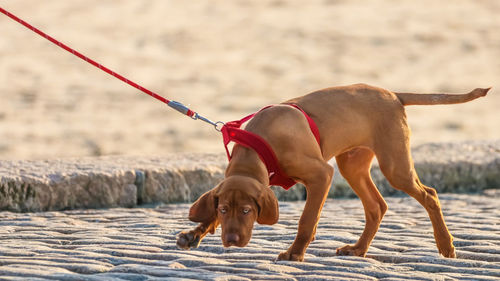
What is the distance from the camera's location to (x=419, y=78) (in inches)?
914

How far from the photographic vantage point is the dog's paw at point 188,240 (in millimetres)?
5410

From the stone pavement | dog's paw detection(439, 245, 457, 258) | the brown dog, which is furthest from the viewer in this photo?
dog's paw detection(439, 245, 457, 258)

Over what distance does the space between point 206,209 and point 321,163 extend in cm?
73

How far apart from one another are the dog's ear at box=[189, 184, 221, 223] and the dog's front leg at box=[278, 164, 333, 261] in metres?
0.47

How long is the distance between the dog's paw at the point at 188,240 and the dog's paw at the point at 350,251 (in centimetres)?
91

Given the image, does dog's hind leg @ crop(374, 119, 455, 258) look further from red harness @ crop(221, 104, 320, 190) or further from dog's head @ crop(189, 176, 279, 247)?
dog's head @ crop(189, 176, 279, 247)

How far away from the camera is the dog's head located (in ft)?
16.9

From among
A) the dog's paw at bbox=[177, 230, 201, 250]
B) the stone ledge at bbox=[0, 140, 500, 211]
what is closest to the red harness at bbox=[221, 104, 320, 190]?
the dog's paw at bbox=[177, 230, 201, 250]

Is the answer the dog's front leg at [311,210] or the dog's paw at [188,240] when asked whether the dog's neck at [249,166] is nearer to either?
the dog's front leg at [311,210]

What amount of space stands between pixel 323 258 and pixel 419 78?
1812 cm

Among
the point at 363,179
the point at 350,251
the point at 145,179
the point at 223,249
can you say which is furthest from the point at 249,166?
the point at 145,179

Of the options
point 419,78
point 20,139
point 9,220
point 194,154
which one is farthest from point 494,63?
point 9,220

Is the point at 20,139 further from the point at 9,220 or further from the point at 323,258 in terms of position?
the point at 323,258

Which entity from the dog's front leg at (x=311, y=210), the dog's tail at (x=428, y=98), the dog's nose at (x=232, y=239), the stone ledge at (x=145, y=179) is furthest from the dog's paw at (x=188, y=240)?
the stone ledge at (x=145, y=179)
